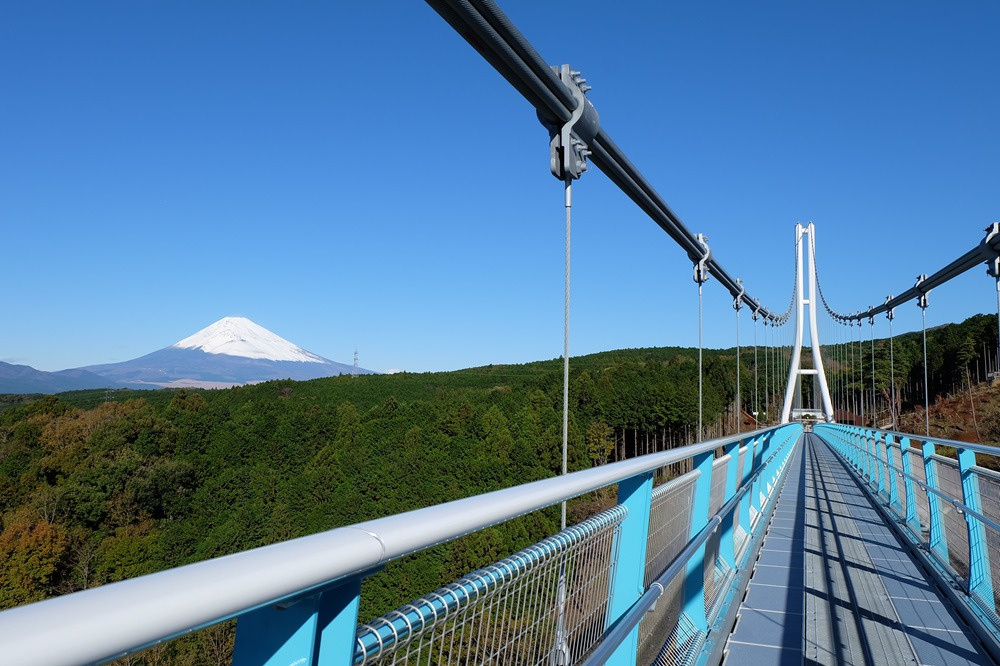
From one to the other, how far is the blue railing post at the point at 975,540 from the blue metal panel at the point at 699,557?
140cm

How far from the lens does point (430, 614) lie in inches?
37.9

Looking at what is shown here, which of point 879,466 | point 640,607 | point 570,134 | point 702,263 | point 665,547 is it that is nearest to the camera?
point 640,607

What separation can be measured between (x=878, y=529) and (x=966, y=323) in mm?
75580

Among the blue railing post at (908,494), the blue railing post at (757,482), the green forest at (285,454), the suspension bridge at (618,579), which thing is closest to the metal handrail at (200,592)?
the suspension bridge at (618,579)

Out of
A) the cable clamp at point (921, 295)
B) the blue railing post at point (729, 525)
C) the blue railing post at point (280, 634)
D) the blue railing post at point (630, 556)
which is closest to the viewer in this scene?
the blue railing post at point (280, 634)

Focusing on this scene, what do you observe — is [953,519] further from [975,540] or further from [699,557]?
[699,557]

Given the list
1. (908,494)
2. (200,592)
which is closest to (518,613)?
(200,592)

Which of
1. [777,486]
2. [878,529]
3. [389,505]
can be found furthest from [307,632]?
[389,505]

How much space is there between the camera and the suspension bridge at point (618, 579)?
605 mm

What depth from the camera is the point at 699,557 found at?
10.4 ft

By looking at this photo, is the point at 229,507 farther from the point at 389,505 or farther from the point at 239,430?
the point at 389,505

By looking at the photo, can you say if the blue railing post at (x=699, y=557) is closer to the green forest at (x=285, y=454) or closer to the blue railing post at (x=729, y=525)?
the blue railing post at (x=729, y=525)

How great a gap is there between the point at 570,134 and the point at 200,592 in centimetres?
468

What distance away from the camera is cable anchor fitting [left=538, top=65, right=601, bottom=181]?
16.1 feet
